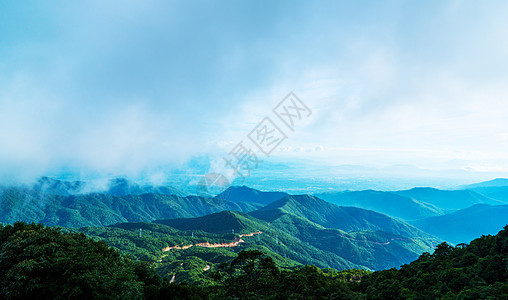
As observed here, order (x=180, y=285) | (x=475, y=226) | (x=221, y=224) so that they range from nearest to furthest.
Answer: (x=180, y=285), (x=221, y=224), (x=475, y=226)

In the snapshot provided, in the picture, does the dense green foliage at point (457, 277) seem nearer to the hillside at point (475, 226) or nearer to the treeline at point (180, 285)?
the treeline at point (180, 285)

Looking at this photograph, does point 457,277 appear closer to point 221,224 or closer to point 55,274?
point 55,274

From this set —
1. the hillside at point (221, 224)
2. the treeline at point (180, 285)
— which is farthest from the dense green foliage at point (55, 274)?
the hillside at point (221, 224)

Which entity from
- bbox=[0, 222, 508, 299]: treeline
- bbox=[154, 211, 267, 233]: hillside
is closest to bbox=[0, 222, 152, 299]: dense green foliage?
bbox=[0, 222, 508, 299]: treeline

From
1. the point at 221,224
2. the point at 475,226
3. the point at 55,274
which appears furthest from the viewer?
the point at 475,226

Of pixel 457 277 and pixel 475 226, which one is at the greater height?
pixel 457 277

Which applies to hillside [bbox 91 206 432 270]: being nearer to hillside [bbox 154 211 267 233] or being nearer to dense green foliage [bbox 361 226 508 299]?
hillside [bbox 154 211 267 233]

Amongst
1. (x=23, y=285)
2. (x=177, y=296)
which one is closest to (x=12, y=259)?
(x=23, y=285)

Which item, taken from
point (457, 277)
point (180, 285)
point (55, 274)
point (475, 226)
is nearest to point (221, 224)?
point (180, 285)
